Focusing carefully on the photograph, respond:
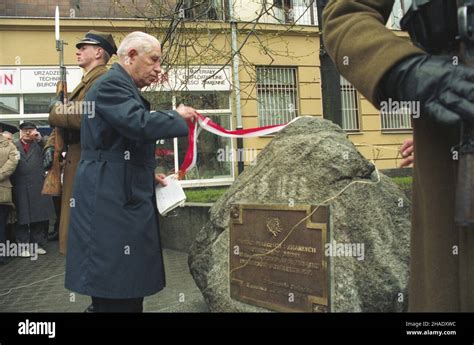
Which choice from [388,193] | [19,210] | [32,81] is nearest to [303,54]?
[32,81]

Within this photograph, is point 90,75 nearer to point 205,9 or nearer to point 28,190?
point 205,9

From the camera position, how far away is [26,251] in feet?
24.7

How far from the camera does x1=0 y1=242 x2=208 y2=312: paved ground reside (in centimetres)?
462

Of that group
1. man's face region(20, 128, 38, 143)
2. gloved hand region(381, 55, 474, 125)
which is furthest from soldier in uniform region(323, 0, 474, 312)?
man's face region(20, 128, 38, 143)

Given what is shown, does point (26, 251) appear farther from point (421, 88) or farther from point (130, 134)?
point (421, 88)

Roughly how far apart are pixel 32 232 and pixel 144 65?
5.92 metres

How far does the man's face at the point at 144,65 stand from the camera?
273cm

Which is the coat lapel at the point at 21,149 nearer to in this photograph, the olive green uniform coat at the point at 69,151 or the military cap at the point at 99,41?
the olive green uniform coat at the point at 69,151

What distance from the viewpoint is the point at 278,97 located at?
13875mm

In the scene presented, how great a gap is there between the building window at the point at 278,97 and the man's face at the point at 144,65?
35.5 feet

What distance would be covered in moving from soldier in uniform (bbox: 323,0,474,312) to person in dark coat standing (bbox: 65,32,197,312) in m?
1.40

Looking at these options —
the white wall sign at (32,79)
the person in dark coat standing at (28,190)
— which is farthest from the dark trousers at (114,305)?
the white wall sign at (32,79)

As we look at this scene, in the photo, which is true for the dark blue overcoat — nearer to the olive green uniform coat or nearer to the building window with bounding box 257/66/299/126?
the olive green uniform coat
